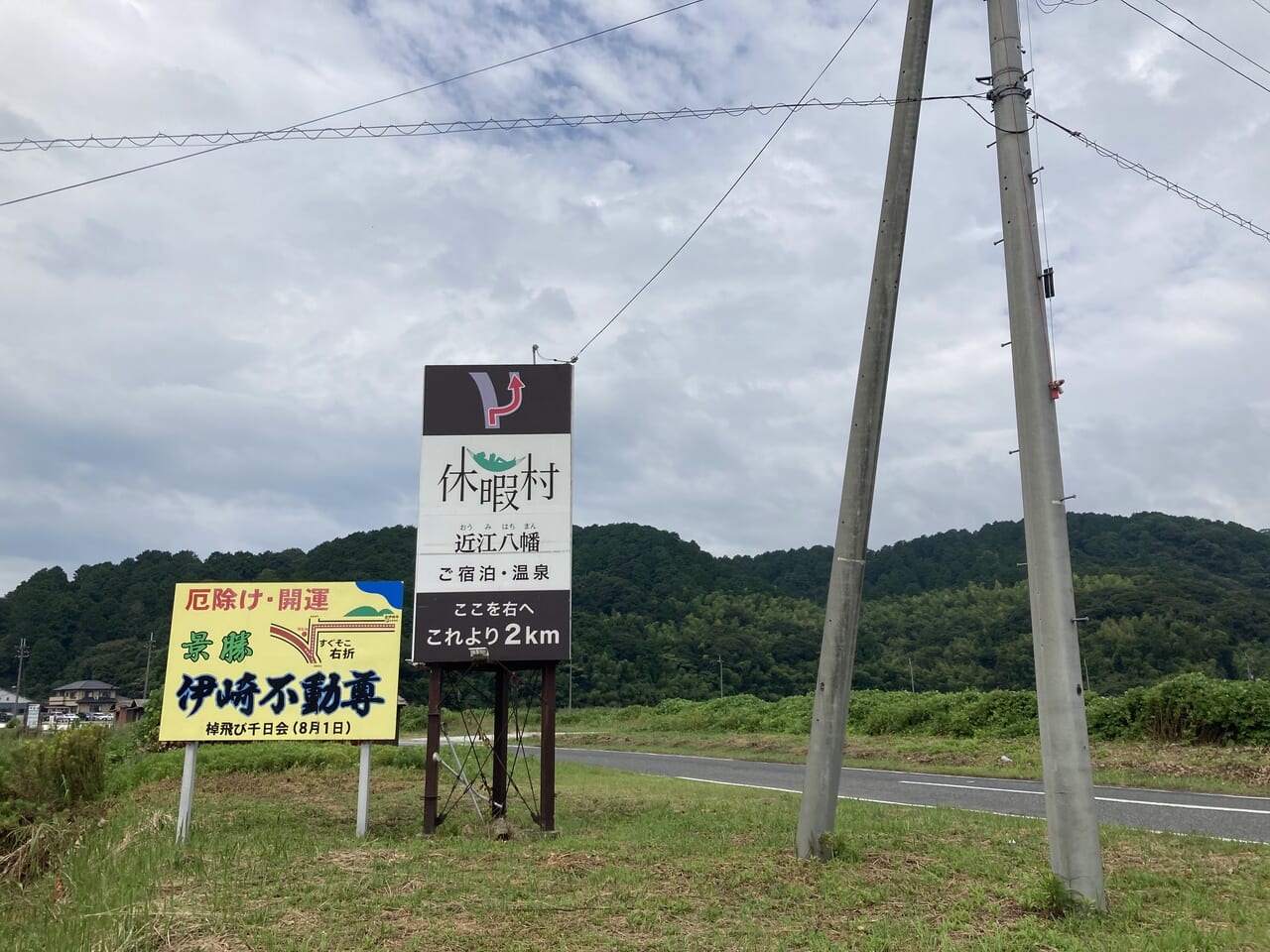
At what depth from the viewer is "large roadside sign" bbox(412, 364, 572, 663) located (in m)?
11.1

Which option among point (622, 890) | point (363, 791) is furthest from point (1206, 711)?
point (363, 791)

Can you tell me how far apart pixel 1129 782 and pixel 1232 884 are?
8711 mm

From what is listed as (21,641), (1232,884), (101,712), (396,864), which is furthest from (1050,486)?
(101,712)

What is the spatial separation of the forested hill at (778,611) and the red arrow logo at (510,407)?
34.4 metres

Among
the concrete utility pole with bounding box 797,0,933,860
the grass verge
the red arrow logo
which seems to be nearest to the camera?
the concrete utility pole with bounding box 797,0,933,860

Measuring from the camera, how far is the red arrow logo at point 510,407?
11.8 m

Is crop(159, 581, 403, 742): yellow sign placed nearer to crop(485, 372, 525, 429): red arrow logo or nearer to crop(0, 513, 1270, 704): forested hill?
crop(485, 372, 525, 429): red arrow logo

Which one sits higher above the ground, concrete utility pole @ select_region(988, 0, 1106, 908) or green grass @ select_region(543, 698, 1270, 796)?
concrete utility pole @ select_region(988, 0, 1106, 908)

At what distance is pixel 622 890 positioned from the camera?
292 inches

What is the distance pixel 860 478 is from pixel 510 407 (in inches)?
190

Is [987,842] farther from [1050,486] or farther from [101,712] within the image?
[101,712]

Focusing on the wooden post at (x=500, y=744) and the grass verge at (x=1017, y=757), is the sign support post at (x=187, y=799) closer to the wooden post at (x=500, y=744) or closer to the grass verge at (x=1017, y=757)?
the wooden post at (x=500, y=744)

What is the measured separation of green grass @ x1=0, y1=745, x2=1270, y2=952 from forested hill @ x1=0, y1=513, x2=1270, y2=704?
117 ft

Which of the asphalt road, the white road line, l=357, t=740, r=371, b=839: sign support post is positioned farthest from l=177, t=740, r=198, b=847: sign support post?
the white road line
